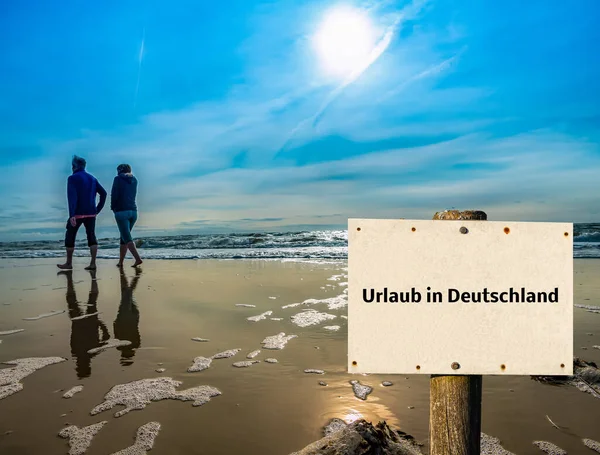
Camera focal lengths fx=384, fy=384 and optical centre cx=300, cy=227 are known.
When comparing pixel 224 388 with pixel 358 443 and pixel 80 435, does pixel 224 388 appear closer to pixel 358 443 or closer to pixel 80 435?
pixel 80 435

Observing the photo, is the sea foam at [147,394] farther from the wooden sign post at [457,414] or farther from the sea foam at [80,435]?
the wooden sign post at [457,414]

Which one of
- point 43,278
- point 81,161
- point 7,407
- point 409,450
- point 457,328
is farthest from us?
point 81,161

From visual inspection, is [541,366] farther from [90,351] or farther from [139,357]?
[90,351]

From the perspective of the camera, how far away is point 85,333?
482cm

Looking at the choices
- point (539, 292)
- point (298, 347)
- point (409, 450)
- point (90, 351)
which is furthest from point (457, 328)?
point (90, 351)

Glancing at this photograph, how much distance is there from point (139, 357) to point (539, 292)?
12.3 ft

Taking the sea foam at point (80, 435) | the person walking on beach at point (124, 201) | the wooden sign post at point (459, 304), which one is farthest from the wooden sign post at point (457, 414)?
the person walking on beach at point (124, 201)

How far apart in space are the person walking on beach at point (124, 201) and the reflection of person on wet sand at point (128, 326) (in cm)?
421

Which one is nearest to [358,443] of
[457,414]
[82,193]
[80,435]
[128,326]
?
[457,414]

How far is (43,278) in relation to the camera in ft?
32.4

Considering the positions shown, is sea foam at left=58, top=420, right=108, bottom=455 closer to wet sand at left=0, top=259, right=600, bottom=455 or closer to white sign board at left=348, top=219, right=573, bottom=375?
wet sand at left=0, top=259, right=600, bottom=455

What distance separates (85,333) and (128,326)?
1.66 ft

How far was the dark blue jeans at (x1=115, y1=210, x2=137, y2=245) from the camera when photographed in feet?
36.9

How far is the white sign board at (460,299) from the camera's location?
153 cm
